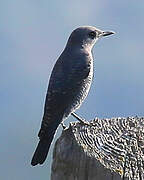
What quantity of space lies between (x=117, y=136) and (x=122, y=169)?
419 mm

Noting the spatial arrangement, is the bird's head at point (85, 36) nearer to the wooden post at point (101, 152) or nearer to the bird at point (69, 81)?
the bird at point (69, 81)

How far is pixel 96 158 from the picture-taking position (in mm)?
2654

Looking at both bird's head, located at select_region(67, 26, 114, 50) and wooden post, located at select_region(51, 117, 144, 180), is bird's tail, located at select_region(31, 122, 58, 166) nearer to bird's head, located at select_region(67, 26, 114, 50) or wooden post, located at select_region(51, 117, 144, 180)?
wooden post, located at select_region(51, 117, 144, 180)

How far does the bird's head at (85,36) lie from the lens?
607 centimetres

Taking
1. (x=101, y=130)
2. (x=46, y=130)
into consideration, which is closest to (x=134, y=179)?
(x=101, y=130)

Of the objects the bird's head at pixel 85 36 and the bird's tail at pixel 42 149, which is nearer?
the bird's tail at pixel 42 149

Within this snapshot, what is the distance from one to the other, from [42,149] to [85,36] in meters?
2.15

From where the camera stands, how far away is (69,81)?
5.48m

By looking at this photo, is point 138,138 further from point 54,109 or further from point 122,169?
point 54,109

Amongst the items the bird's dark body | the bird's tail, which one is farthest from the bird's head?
the bird's tail

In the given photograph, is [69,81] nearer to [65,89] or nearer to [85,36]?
[65,89]

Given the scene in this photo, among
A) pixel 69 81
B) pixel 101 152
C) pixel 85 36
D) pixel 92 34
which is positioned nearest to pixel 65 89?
pixel 69 81

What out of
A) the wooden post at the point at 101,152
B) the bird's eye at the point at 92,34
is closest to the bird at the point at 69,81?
the bird's eye at the point at 92,34

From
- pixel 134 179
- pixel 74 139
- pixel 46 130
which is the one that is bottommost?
pixel 134 179
